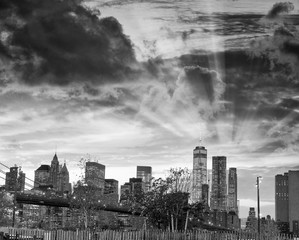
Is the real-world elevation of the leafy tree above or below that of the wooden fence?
above

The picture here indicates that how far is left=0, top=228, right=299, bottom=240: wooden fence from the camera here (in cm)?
3616

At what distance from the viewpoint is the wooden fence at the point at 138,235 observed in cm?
3616

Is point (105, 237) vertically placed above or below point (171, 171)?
below

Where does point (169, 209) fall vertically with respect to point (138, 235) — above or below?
above

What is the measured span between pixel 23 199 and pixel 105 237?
326 ft

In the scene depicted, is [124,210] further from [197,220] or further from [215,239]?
[215,239]

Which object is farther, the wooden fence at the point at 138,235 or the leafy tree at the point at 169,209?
the leafy tree at the point at 169,209

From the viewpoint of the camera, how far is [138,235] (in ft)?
138

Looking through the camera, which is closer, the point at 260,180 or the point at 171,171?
the point at 260,180

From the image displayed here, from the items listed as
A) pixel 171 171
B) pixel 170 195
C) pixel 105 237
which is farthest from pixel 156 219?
pixel 105 237

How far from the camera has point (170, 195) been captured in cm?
5791

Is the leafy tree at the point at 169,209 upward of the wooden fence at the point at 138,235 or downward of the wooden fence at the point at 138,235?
upward

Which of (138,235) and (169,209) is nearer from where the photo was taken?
(138,235)

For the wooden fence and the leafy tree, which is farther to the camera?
the leafy tree
